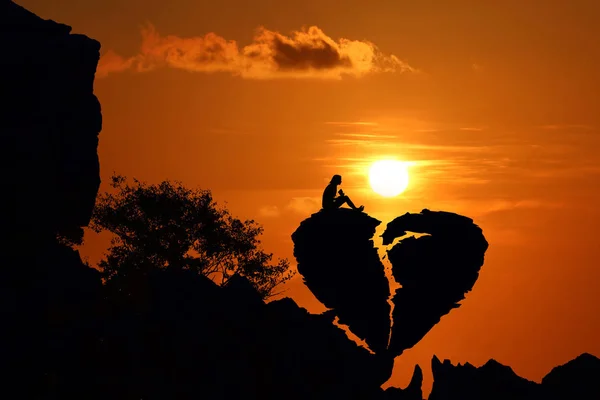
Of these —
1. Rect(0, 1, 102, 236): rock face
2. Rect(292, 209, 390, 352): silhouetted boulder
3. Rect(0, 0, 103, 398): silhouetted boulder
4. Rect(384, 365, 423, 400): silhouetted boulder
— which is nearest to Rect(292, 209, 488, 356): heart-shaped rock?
Rect(292, 209, 390, 352): silhouetted boulder

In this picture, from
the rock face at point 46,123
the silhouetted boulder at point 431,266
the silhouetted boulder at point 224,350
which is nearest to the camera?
the silhouetted boulder at point 224,350

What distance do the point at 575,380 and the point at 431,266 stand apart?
8.03 metres

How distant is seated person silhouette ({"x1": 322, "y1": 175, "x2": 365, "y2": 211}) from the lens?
4031cm

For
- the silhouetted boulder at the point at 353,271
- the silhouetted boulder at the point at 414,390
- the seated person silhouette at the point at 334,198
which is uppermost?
the seated person silhouette at the point at 334,198

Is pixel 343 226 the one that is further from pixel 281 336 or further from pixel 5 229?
pixel 5 229

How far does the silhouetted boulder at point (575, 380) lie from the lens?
38750 mm

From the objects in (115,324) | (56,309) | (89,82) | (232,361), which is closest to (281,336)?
(232,361)

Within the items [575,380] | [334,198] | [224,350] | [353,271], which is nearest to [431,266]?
[353,271]

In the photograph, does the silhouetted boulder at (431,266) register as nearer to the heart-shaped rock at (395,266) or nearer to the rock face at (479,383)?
the heart-shaped rock at (395,266)

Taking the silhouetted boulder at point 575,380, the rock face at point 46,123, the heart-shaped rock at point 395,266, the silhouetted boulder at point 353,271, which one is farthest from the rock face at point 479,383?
the rock face at point 46,123

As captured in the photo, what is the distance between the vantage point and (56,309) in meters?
40.9

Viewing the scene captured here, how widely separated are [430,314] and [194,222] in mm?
30796

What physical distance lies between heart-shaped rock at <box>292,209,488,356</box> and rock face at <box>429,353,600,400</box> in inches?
109

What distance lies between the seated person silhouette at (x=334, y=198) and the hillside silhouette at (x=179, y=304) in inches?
16.7
